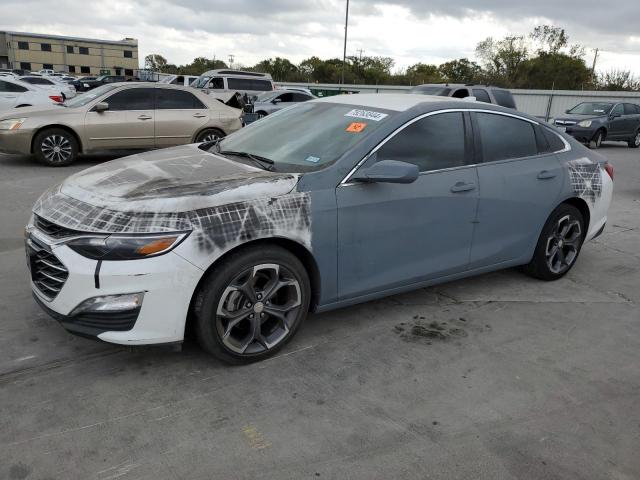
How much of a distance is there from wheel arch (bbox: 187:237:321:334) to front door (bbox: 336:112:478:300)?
0.54ft

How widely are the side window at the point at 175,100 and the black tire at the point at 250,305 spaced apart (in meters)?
7.99

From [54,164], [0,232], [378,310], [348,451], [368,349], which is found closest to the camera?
[348,451]

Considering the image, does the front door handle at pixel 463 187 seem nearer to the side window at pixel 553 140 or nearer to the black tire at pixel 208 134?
the side window at pixel 553 140

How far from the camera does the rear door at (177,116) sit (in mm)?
10273

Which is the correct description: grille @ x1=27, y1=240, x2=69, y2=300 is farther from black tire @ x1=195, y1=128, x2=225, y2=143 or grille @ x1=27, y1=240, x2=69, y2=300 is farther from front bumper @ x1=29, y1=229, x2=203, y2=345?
black tire @ x1=195, y1=128, x2=225, y2=143

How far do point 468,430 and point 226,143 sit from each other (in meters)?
2.78

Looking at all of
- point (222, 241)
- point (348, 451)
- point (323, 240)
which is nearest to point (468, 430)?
point (348, 451)

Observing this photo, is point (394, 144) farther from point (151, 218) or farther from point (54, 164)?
point (54, 164)

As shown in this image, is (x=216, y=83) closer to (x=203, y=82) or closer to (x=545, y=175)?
(x=203, y=82)

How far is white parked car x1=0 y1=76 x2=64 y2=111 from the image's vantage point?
16.0 m

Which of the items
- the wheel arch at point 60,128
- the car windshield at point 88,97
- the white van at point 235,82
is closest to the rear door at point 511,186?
the wheel arch at point 60,128

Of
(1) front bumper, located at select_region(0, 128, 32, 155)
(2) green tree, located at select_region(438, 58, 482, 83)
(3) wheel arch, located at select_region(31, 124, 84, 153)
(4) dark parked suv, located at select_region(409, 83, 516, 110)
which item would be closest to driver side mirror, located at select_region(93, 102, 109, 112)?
(3) wheel arch, located at select_region(31, 124, 84, 153)

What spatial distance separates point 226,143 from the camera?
14.3 feet

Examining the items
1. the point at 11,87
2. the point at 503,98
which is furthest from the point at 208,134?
the point at 503,98
